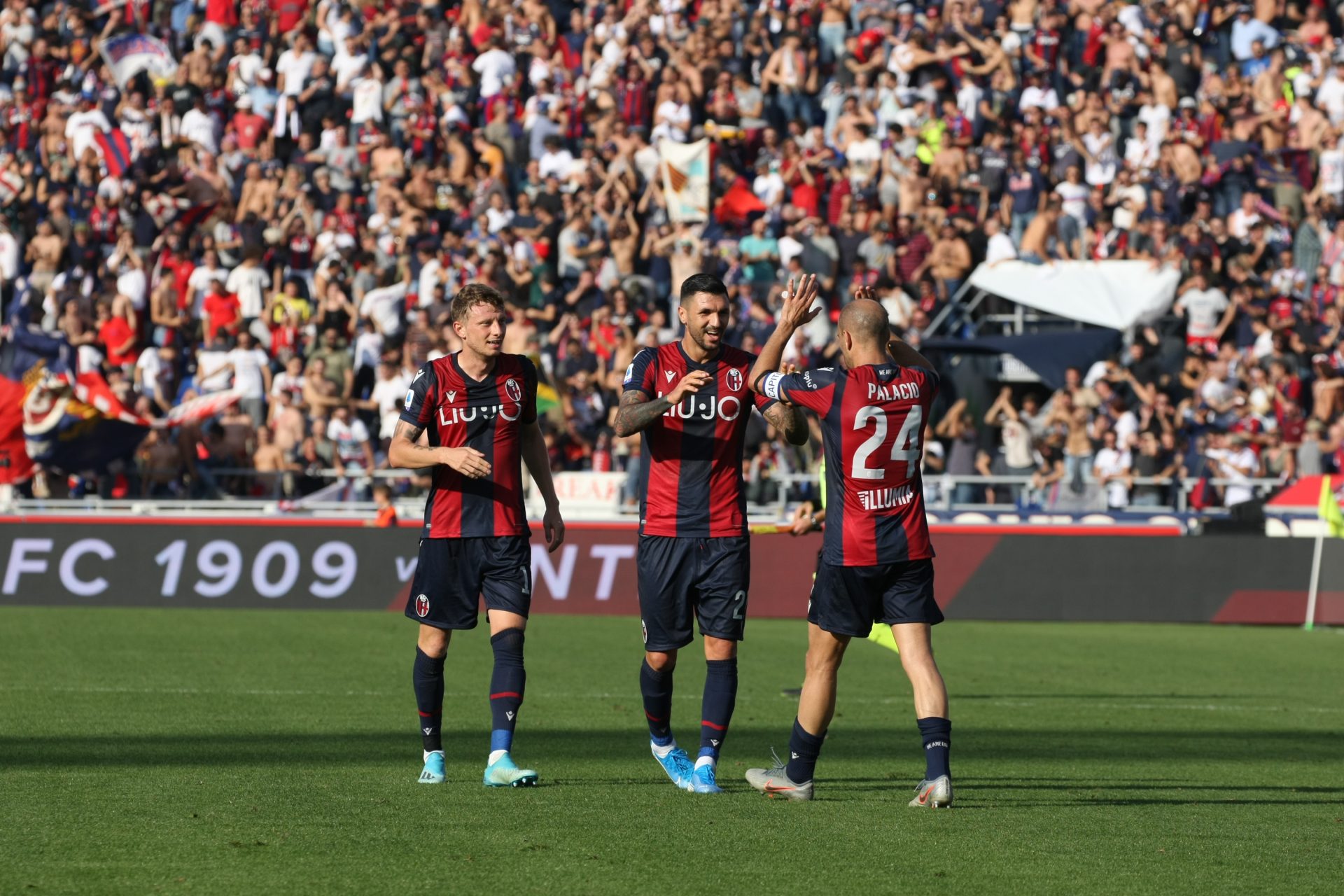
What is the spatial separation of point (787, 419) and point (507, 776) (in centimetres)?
200

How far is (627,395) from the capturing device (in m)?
8.48

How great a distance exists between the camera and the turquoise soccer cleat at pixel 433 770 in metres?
8.34

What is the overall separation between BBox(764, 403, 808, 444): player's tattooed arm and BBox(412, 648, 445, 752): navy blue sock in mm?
1913

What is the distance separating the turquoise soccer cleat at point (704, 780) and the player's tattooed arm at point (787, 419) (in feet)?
5.09

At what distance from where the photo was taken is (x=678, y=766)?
28.0 ft

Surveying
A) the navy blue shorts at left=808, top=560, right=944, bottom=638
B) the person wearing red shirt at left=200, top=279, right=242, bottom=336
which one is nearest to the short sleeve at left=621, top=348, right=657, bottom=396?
the navy blue shorts at left=808, top=560, right=944, bottom=638

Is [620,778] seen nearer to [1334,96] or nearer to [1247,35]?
[1334,96]

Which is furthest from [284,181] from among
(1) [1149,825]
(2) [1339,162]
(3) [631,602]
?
(1) [1149,825]

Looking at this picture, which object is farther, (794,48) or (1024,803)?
(794,48)

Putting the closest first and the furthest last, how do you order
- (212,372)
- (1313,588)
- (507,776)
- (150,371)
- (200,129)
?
(507,776), (1313,588), (212,372), (150,371), (200,129)

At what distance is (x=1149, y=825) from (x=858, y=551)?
1634 millimetres

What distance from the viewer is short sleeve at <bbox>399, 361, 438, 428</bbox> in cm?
851

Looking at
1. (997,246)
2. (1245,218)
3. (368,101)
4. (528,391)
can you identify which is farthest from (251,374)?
(528,391)

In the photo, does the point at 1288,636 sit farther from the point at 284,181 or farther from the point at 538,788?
the point at 284,181
